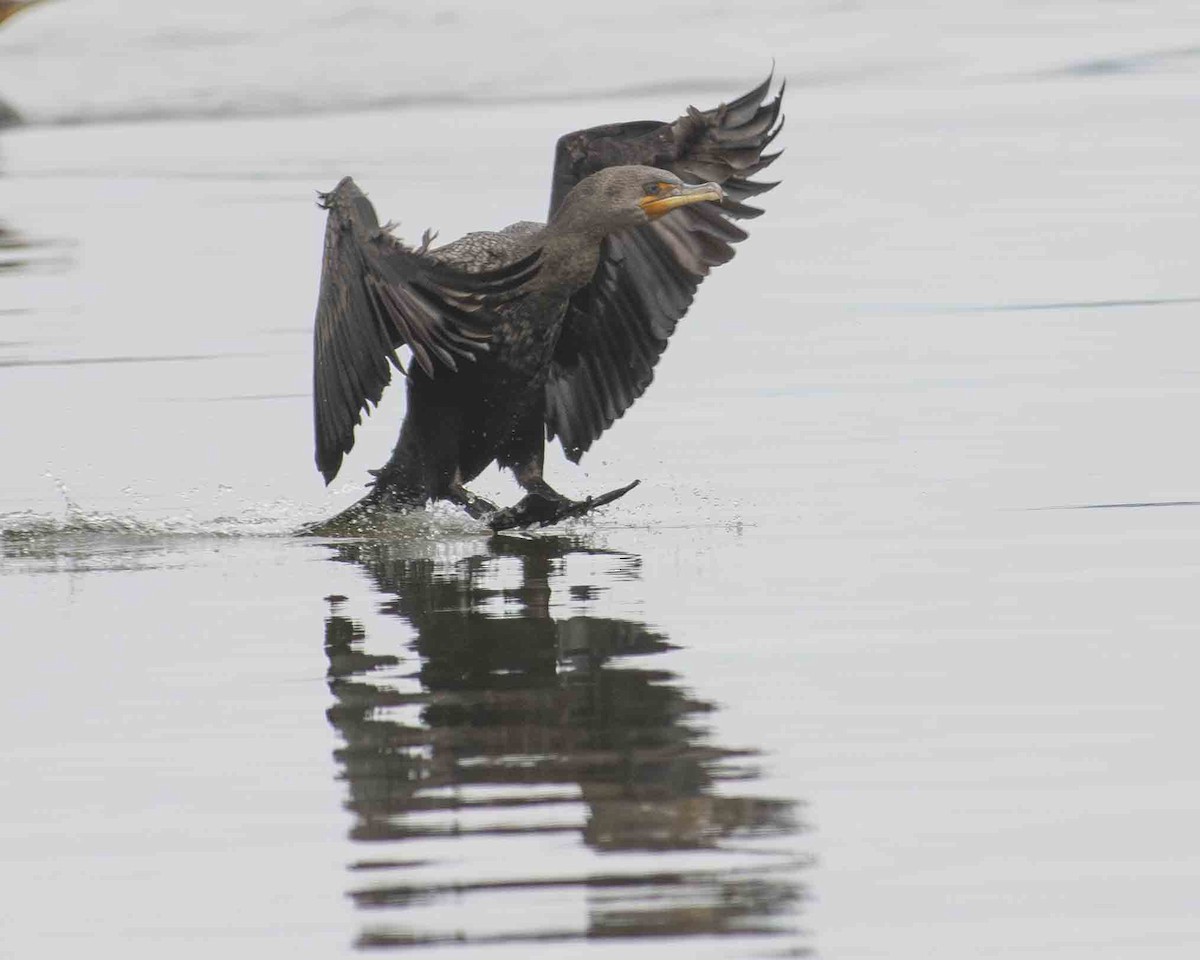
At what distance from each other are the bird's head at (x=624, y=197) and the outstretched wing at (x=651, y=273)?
2.10ft

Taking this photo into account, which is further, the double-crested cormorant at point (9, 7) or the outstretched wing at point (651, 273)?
the double-crested cormorant at point (9, 7)

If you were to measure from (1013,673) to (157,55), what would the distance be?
31244 millimetres

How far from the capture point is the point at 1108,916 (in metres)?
4.56

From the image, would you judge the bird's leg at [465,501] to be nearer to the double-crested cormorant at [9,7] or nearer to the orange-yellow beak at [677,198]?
the orange-yellow beak at [677,198]

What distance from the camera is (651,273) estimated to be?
30.2 ft

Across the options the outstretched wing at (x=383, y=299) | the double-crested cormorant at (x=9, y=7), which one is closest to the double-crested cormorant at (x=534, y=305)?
the outstretched wing at (x=383, y=299)

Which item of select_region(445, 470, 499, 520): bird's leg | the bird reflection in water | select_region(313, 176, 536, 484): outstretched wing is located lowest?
the bird reflection in water

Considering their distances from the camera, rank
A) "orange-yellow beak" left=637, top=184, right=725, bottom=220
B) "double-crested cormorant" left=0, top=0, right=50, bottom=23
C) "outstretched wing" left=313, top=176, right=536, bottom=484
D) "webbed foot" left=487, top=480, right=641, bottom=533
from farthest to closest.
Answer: "double-crested cormorant" left=0, top=0, right=50, bottom=23 < "webbed foot" left=487, top=480, right=641, bottom=533 < "orange-yellow beak" left=637, top=184, right=725, bottom=220 < "outstretched wing" left=313, top=176, right=536, bottom=484

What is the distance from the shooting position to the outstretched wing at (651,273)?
9172 millimetres

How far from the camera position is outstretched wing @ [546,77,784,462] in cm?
917

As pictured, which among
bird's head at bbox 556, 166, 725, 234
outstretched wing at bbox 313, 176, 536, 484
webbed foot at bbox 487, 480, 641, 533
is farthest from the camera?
webbed foot at bbox 487, 480, 641, 533

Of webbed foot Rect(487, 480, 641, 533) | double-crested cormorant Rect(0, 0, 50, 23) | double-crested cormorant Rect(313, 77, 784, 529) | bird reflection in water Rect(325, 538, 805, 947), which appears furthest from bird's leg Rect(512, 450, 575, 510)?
double-crested cormorant Rect(0, 0, 50, 23)

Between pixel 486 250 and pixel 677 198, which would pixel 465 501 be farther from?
pixel 677 198

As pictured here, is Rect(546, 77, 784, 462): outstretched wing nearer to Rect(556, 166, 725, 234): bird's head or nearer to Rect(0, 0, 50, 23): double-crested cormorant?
Rect(556, 166, 725, 234): bird's head
